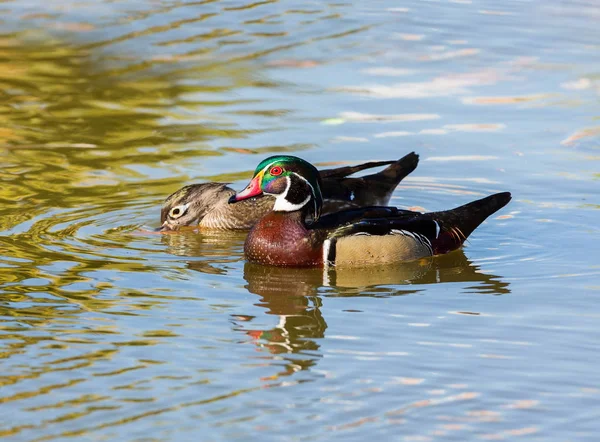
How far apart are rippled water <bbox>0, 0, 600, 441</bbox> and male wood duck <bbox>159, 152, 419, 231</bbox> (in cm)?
41

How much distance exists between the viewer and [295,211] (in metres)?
10.4

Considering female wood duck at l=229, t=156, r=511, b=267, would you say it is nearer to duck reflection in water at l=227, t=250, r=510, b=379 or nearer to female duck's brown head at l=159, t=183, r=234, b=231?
duck reflection in water at l=227, t=250, r=510, b=379

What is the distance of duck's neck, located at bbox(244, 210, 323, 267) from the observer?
398 inches

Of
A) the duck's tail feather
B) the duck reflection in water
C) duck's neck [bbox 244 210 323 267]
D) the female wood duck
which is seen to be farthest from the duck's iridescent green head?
the duck's tail feather

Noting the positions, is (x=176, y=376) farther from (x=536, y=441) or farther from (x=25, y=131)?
(x=25, y=131)

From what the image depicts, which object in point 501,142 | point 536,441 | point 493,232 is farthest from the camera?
point 501,142

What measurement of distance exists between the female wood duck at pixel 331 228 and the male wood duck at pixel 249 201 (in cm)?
116

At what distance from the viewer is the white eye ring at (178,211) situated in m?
11.6

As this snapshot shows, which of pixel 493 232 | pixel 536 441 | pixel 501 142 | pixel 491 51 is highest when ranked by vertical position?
pixel 491 51

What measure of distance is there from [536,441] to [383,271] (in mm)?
3796

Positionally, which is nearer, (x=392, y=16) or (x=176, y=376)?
(x=176, y=376)

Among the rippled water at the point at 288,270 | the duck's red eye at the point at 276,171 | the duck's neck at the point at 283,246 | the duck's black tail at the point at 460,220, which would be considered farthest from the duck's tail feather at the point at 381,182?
the duck's neck at the point at 283,246

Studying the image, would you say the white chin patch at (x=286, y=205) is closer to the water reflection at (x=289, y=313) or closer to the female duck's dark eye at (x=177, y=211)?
the water reflection at (x=289, y=313)

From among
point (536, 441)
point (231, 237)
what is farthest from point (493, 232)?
point (536, 441)
